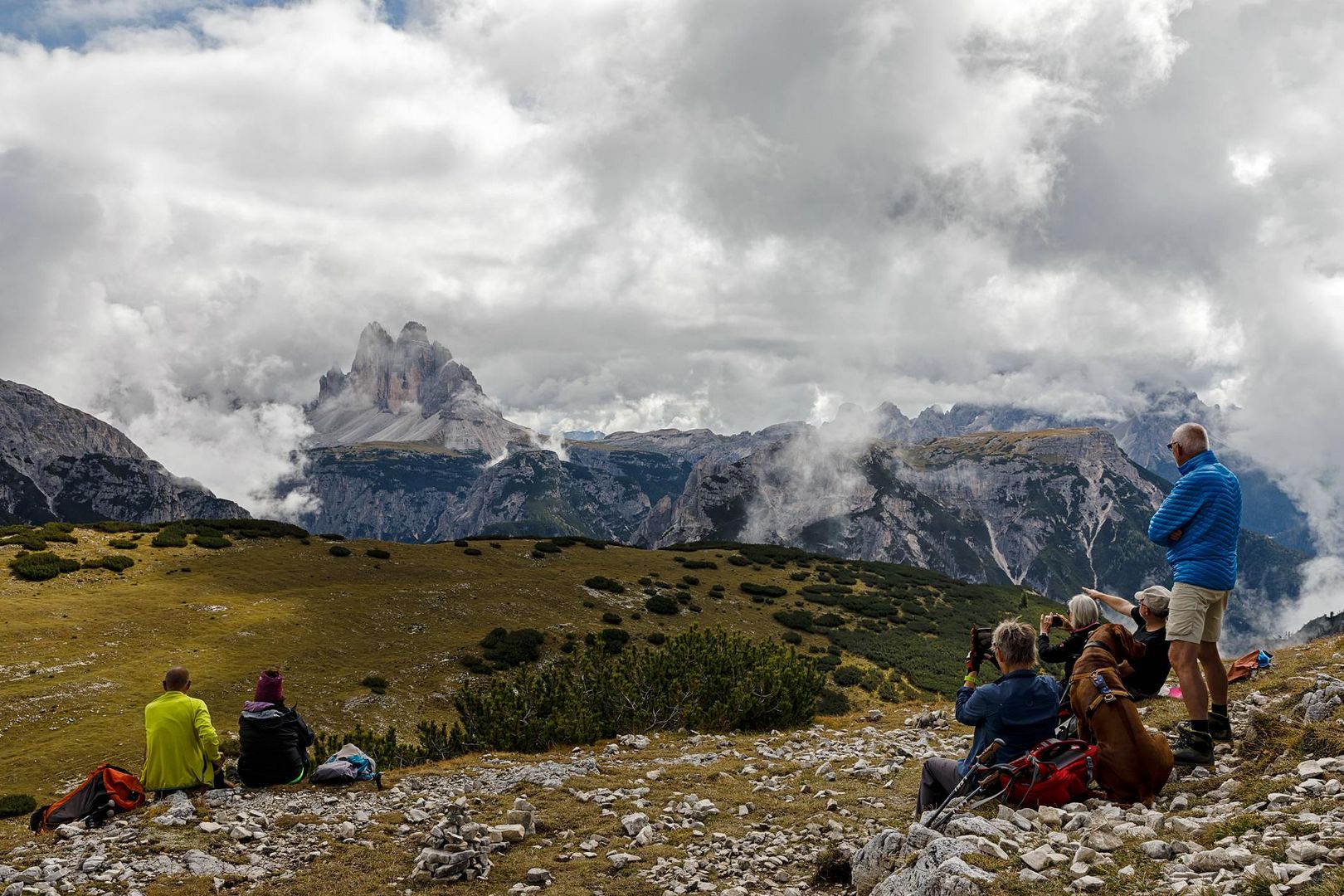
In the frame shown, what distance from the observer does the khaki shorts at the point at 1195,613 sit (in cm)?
869

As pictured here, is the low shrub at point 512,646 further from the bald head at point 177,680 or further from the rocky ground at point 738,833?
the bald head at point 177,680

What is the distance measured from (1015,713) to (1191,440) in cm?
446

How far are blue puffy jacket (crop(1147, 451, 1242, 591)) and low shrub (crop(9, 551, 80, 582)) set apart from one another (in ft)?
144

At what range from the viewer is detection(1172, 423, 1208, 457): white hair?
903 centimetres

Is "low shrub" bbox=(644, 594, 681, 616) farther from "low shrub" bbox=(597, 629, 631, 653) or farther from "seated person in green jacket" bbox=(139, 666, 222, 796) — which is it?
"seated person in green jacket" bbox=(139, 666, 222, 796)

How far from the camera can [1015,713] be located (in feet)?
26.5

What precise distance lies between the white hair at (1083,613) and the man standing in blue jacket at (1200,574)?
1.65 m

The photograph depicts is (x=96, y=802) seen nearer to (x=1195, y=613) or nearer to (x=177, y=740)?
Result: (x=177, y=740)

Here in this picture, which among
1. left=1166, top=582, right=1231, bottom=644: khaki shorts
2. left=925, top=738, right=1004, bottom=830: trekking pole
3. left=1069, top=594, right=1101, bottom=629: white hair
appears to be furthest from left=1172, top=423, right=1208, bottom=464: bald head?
left=925, top=738, right=1004, bottom=830: trekking pole

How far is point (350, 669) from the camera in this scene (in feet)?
99.8

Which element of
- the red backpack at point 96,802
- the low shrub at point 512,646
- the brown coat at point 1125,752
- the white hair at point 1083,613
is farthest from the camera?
the low shrub at point 512,646

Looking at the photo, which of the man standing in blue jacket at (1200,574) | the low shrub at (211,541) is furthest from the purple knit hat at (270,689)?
the low shrub at (211,541)

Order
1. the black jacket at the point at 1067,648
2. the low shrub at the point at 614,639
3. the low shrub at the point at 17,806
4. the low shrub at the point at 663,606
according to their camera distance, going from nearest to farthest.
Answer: the black jacket at the point at 1067,648, the low shrub at the point at 17,806, the low shrub at the point at 614,639, the low shrub at the point at 663,606

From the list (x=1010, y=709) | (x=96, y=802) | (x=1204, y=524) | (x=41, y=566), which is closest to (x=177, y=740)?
(x=96, y=802)
